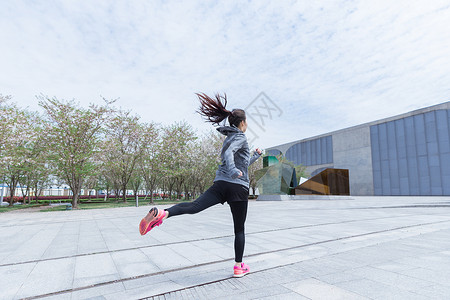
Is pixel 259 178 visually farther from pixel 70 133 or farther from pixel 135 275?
pixel 135 275

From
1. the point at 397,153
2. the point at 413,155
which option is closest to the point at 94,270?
the point at 413,155

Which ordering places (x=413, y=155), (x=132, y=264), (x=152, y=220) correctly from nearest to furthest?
(x=152, y=220)
(x=132, y=264)
(x=413, y=155)

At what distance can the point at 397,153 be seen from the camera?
39.9m

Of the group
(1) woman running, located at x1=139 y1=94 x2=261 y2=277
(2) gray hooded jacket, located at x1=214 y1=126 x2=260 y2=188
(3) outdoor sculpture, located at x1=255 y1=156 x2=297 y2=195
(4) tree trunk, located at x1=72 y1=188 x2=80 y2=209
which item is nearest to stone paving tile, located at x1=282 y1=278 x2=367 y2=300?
(1) woman running, located at x1=139 y1=94 x2=261 y2=277

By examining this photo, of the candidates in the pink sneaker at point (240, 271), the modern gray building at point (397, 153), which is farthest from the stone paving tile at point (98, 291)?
the modern gray building at point (397, 153)

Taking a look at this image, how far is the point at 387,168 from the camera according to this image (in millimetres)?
41062

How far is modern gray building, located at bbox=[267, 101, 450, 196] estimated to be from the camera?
35500 millimetres

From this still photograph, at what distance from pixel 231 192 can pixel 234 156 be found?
1.41 ft

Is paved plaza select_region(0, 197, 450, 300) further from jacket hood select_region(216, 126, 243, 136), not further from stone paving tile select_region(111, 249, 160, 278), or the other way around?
jacket hood select_region(216, 126, 243, 136)

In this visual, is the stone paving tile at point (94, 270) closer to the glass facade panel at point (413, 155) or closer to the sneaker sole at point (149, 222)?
the sneaker sole at point (149, 222)

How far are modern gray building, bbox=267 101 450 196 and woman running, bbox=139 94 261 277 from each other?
41902mm

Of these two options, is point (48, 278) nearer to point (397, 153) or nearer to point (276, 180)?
point (276, 180)

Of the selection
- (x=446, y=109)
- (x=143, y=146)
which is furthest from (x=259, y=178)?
(x=446, y=109)

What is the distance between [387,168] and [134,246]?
4464cm
